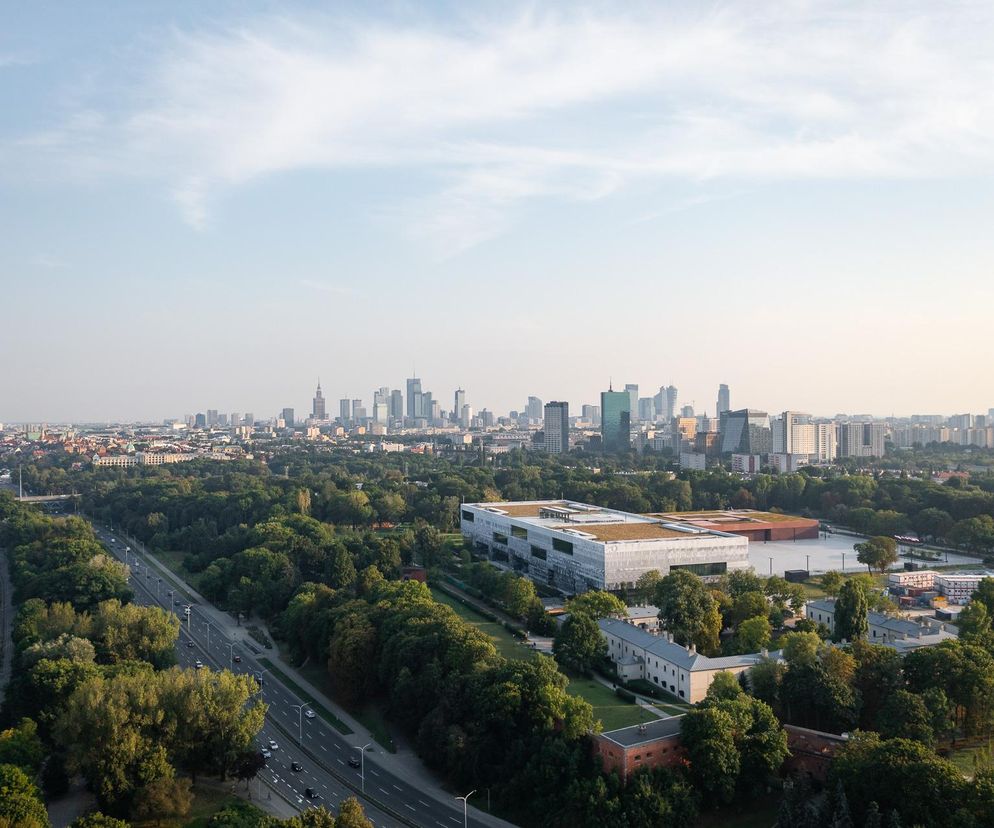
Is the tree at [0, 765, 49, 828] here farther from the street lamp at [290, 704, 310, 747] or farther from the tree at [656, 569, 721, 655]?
the tree at [656, 569, 721, 655]

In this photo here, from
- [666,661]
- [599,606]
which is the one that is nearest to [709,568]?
[599,606]

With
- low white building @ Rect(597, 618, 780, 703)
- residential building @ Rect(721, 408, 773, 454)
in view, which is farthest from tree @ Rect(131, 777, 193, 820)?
residential building @ Rect(721, 408, 773, 454)

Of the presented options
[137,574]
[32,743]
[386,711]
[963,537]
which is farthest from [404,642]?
[963,537]

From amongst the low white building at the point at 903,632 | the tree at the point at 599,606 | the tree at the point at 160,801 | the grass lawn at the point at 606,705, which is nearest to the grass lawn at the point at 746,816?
the grass lawn at the point at 606,705

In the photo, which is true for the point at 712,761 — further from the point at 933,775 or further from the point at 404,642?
the point at 404,642

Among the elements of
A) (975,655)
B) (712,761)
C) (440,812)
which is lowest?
(440,812)

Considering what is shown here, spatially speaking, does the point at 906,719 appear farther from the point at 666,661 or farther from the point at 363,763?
the point at 363,763

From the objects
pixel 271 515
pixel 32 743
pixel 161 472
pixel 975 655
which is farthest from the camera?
pixel 161 472
